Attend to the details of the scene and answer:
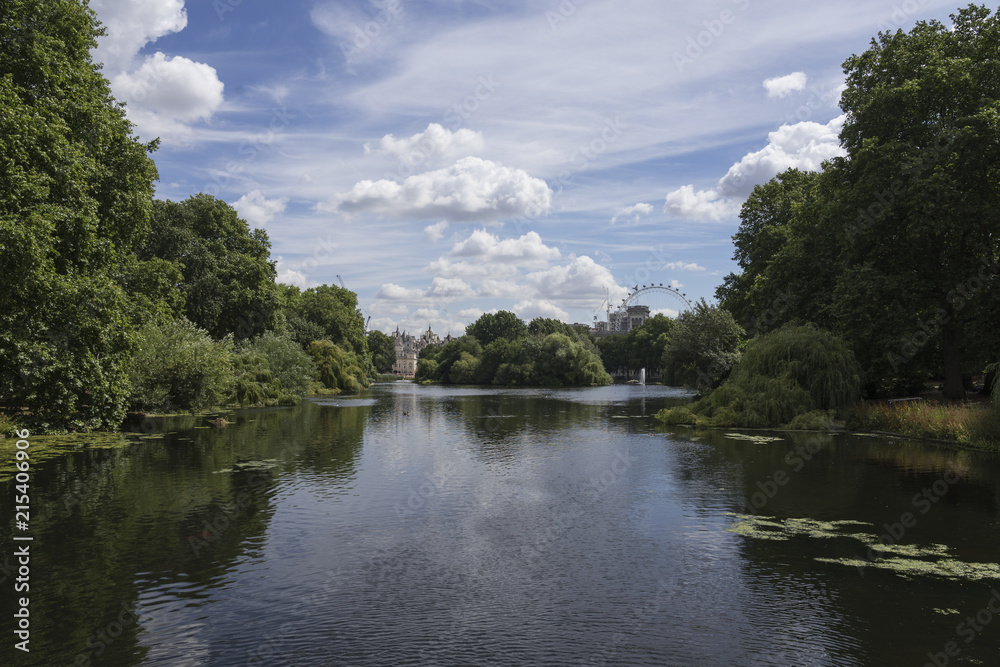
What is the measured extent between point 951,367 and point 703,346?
15661 mm

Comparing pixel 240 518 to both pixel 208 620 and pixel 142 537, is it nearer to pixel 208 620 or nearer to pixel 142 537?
pixel 142 537

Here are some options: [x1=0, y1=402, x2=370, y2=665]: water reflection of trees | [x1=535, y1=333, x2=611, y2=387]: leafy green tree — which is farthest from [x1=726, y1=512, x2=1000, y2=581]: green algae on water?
[x1=535, y1=333, x2=611, y2=387]: leafy green tree

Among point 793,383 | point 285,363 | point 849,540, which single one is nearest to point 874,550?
point 849,540

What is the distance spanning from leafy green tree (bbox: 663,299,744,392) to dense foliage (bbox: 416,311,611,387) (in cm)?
6379

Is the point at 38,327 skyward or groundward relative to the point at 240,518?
skyward

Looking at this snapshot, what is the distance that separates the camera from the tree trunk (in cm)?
3083

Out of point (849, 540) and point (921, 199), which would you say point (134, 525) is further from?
point (921, 199)

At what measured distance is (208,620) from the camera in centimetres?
934

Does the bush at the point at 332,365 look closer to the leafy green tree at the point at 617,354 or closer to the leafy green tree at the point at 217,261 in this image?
the leafy green tree at the point at 217,261

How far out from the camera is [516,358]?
12344 cm

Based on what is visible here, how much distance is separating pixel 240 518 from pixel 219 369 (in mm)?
29005

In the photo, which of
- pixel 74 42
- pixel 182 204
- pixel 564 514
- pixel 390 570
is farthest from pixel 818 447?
pixel 182 204

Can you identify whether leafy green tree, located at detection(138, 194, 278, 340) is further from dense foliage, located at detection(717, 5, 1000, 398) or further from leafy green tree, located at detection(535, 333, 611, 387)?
leafy green tree, located at detection(535, 333, 611, 387)

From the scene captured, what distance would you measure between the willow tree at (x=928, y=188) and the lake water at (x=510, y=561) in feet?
29.1
